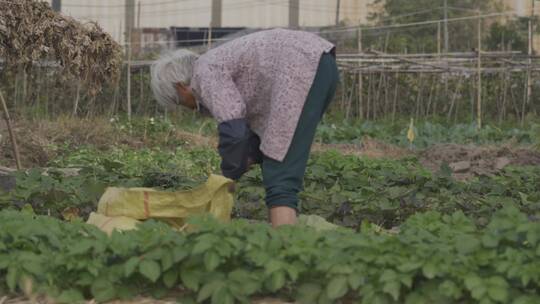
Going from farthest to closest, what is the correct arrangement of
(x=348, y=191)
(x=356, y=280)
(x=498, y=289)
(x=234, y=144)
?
(x=348, y=191)
(x=234, y=144)
(x=356, y=280)
(x=498, y=289)

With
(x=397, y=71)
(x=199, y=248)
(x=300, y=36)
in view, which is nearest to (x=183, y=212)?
(x=300, y=36)

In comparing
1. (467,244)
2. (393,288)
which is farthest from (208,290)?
(467,244)

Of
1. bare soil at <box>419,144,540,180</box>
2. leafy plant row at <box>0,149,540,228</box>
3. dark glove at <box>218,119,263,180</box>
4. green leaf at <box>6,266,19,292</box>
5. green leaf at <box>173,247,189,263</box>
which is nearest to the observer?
green leaf at <box>173,247,189,263</box>

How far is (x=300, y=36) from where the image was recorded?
4906mm

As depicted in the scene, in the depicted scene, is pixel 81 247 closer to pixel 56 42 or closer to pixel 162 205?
pixel 162 205

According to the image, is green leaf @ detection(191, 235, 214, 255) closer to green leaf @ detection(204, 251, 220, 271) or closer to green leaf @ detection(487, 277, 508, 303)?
green leaf @ detection(204, 251, 220, 271)

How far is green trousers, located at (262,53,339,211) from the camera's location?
4.84 m

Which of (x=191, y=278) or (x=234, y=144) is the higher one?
(x=234, y=144)

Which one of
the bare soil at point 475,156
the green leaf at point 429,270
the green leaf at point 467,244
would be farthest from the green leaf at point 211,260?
the bare soil at point 475,156

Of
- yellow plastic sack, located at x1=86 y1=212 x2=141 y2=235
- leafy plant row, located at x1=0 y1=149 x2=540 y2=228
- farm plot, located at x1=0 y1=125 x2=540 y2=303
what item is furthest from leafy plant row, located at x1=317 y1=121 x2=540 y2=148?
farm plot, located at x1=0 y1=125 x2=540 y2=303

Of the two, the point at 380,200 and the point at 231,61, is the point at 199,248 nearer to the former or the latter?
the point at 231,61

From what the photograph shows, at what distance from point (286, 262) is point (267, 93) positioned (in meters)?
1.32

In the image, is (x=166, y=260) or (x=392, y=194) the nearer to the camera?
(x=166, y=260)

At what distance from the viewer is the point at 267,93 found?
4.91m
